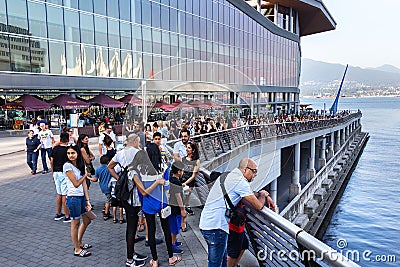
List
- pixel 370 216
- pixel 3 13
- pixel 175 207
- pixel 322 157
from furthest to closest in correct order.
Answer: pixel 322 157 < pixel 370 216 < pixel 3 13 < pixel 175 207

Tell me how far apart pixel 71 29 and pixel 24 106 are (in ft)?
25.3

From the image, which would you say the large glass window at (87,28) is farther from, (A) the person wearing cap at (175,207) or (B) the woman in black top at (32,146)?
(A) the person wearing cap at (175,207)

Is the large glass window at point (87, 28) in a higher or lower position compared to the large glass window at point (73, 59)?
higher

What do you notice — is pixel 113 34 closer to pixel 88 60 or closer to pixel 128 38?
pixel 128 38

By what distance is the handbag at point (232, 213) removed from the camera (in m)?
3.85

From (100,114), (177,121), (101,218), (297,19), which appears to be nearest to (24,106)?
(100,114)

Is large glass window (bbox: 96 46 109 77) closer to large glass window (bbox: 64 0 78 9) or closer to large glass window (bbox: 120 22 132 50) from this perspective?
large glass window (bbox: 120 22 132 50)

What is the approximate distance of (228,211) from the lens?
3.96 metres

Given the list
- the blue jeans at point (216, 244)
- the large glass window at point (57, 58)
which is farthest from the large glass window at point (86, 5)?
the blue jeans at point (216, 244)

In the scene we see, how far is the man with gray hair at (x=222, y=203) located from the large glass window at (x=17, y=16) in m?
23.4

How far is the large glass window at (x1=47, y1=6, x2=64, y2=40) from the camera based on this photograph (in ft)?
79.0

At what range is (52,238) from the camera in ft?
19.2

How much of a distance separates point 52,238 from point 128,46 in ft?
85.1

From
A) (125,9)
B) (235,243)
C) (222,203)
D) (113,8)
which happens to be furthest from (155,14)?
(222,203)
